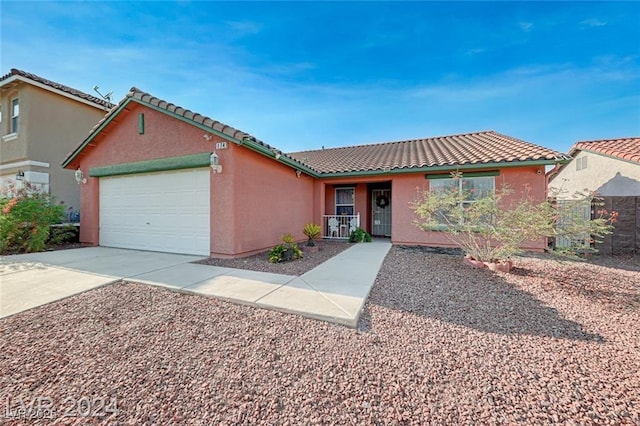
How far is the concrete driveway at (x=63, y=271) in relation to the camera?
4277 millimetres

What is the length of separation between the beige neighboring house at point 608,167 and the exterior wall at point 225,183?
1064 centimetres

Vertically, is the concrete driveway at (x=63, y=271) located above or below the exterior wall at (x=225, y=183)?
below

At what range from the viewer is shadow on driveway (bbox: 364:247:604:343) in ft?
11.5

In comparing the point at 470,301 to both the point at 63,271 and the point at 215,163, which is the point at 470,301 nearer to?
the point at 215,163

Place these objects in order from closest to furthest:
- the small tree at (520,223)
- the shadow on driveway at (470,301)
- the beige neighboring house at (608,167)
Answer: the shadow on driveway at (470,301) < the small tree at (520,223) < the beige neighboring house at (608,167)

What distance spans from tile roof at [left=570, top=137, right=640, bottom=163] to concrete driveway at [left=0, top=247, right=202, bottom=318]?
1687cm

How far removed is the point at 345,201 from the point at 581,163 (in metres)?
12.9

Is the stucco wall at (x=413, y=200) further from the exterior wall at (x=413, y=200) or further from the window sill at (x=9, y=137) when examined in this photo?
the window sill at (x=9, y=137)

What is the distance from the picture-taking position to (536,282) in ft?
18.0

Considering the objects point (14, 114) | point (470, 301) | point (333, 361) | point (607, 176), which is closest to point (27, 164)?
point (14, 114)

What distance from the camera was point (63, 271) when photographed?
19.3 ft

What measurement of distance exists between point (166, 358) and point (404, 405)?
2465 mm

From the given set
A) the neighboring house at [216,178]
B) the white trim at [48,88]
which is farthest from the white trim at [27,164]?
the white trim at [48,88]

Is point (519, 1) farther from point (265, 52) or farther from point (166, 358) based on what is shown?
point (166, 358)
